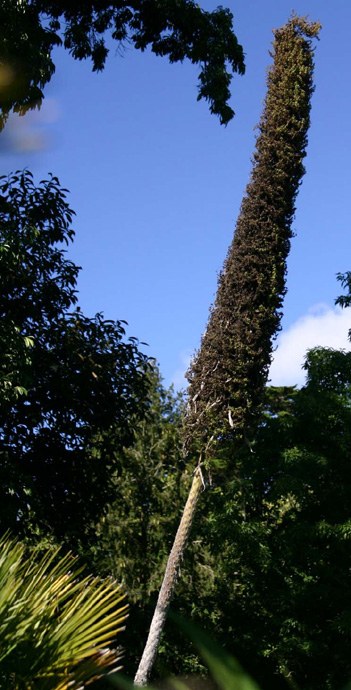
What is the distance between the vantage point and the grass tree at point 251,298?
1777 cm

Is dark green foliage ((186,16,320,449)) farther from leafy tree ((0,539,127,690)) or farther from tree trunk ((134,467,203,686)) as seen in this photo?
leafy tree ((0,539,127,690))

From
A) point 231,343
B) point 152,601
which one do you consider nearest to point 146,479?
point 152,601

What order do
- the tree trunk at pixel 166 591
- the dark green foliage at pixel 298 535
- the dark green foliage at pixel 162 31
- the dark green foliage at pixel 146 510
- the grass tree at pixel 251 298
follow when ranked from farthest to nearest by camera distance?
the dark green foliage at pixel 146 510 < the grass tree at pixel 251 298 < the tree trunk at pixel 166 591 < the dark green foliage at pixel 298 535 < the dark green foliage at pixel 162 31

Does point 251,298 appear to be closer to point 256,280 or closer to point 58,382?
point 256,280

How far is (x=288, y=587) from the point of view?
1606 cm

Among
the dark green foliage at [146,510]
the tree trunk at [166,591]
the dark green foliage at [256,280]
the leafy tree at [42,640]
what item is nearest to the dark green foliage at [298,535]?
the tree trunk at [166,591]

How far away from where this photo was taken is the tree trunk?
15469 mm

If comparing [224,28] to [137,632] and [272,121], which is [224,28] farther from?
[137,632]

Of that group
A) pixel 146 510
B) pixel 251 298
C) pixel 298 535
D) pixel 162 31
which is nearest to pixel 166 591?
pixel 298 535

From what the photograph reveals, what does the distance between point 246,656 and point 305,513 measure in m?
4.14

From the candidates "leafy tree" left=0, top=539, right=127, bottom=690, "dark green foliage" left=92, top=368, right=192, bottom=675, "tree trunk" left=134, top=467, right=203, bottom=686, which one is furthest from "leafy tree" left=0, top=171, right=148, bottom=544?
"leafy tree" left=0, top=539, right=127, bottom=690

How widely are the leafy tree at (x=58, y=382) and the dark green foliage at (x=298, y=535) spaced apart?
3507 mm

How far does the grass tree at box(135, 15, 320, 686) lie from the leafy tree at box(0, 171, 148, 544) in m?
2.60

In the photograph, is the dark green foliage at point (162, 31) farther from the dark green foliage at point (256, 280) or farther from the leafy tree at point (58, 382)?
the dark green foliage at point (256, 280)
